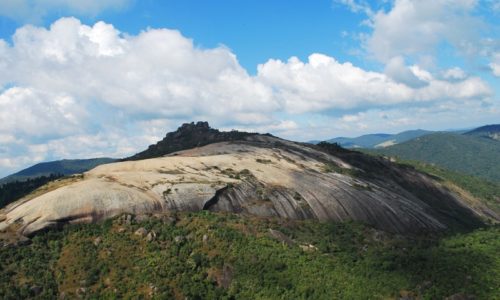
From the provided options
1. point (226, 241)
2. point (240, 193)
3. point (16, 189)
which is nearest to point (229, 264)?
point (226, 241)

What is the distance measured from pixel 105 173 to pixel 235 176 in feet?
97.4

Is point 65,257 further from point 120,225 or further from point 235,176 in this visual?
point 235,176

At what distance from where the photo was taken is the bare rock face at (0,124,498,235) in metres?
91.1

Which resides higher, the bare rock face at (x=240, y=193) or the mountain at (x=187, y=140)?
the mountain at (x=187, y=140)

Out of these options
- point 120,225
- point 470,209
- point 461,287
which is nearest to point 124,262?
point 120,225

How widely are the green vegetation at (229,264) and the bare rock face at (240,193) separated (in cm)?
450

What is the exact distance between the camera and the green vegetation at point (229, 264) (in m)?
76.2

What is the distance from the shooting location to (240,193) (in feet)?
349

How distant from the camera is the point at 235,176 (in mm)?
114750

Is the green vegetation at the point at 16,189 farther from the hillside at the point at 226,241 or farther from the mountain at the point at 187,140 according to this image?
the hillside at the point at 226,241

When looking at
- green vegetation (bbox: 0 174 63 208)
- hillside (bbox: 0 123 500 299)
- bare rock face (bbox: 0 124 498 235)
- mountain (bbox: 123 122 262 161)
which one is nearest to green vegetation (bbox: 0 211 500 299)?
hillside (bbox: 0 123 500 299)

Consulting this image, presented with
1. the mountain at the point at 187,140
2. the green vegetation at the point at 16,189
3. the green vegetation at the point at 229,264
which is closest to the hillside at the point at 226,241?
the green vegetation at the point at 229,264

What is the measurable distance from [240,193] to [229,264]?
25088 millimetres

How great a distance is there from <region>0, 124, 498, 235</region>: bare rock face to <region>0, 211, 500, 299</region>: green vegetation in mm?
4496
